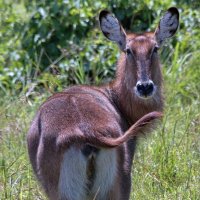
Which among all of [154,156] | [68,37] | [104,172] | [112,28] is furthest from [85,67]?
[104,172]

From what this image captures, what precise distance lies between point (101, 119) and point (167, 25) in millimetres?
1677

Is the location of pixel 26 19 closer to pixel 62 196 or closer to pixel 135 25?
pixel 135 25

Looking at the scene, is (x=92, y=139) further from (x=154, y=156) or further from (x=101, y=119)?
(x=154, y=156)

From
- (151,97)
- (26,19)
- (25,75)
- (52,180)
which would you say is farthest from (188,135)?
(26,19)

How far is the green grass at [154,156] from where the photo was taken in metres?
5.60

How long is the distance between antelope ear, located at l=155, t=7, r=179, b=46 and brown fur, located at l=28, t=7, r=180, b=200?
15cm

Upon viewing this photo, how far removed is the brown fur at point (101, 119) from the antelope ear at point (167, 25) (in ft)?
0.49

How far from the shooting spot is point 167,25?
6.31m

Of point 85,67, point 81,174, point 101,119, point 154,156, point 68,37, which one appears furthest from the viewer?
point 68,37

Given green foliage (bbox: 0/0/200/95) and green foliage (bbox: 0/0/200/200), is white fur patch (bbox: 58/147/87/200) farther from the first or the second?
green foliage (bbox: 0/0/200/95)

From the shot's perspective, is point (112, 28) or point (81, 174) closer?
point (81, 174)

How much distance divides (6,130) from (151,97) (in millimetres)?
1392

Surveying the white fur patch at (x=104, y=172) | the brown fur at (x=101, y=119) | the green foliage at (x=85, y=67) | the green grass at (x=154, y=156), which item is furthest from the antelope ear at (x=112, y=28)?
the white fur patch at (x=104, y=172)

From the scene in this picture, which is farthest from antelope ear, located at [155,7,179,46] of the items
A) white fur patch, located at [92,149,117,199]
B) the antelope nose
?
white fur patch, located at [92,149,117,199]
